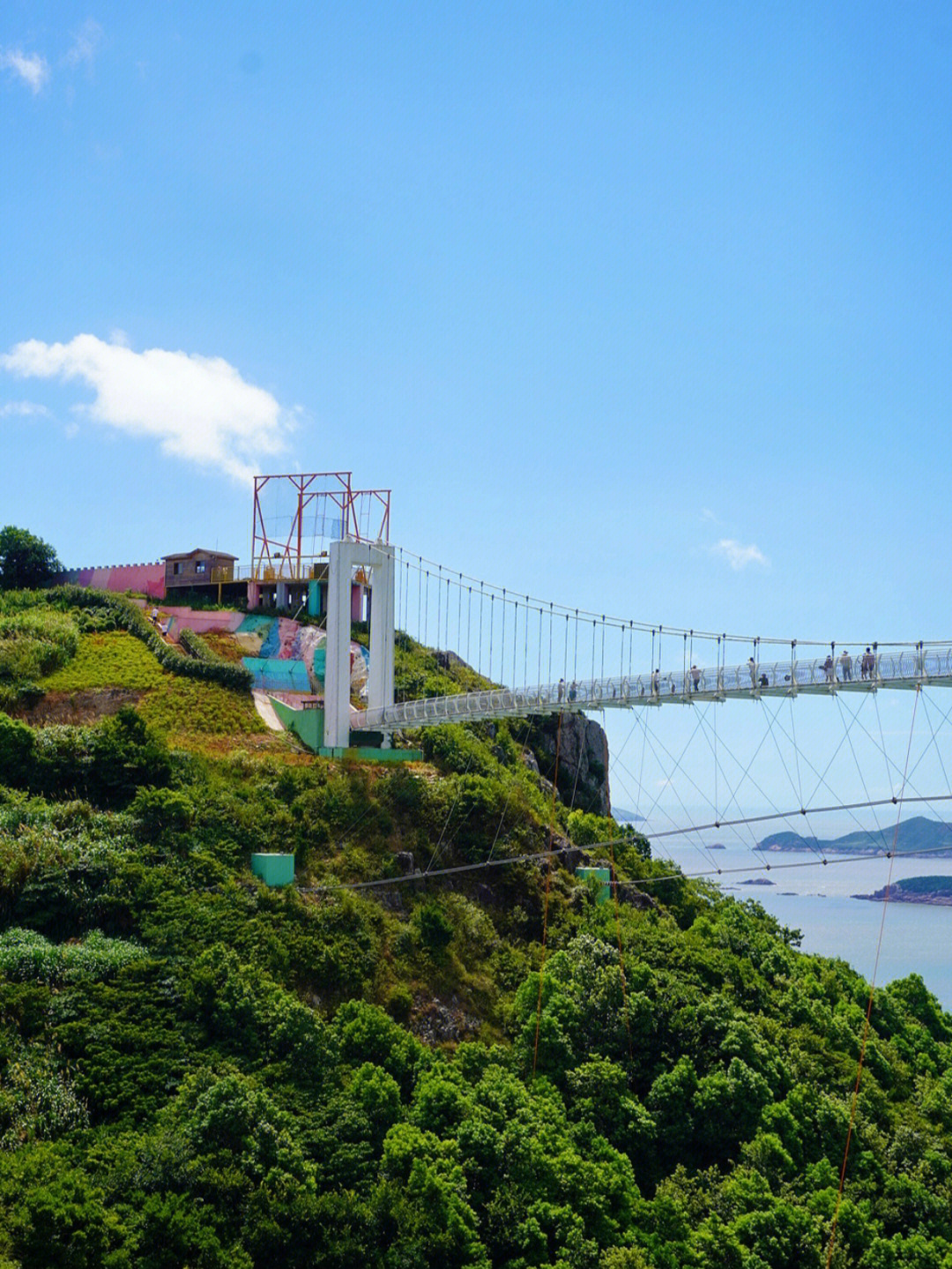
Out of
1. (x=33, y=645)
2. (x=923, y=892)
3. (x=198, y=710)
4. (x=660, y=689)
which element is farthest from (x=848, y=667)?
(x=923, y=892)

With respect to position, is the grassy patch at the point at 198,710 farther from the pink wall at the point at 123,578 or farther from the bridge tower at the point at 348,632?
the pink wall at the point at 123,578

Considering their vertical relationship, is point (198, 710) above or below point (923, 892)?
above

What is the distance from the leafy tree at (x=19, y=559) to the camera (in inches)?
2251

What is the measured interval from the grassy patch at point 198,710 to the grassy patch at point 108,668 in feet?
3.04

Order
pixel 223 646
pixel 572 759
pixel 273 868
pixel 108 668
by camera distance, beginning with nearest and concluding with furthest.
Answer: pixel 273 868 → pixel 108 668 → pixel 223 646 → pixel 572 759

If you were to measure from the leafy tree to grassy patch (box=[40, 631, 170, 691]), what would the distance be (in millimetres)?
→ 9361

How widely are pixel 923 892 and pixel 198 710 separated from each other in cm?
7794

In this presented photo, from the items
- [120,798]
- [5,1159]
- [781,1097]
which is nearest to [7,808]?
[120,798]

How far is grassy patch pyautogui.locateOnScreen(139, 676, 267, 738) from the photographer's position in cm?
4325

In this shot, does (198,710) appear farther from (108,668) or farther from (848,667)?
(848,667)

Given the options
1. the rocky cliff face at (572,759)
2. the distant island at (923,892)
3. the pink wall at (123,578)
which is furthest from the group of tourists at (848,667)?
the distant island at (923,892)

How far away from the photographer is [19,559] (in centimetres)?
5725

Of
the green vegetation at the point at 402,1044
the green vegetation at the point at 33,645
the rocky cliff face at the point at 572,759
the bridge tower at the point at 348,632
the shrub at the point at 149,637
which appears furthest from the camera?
the rocky cliff face at the point at 572,759

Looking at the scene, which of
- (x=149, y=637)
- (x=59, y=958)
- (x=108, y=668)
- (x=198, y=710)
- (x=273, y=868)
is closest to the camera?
(x=59, y=958)
